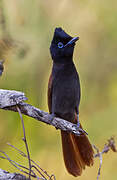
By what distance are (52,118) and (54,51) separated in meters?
0.58

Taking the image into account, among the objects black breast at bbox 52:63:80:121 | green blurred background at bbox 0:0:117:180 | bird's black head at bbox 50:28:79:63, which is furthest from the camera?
green blurred background at bbox 0:0:117:180

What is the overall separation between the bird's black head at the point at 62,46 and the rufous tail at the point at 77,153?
57 cm

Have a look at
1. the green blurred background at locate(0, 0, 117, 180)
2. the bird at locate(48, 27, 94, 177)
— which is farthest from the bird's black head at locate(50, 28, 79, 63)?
the green blurred background at locate(0, 0, 117, 180)

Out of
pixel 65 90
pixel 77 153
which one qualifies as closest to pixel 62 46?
pixel 65 90

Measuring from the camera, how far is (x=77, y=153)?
7.97 ft

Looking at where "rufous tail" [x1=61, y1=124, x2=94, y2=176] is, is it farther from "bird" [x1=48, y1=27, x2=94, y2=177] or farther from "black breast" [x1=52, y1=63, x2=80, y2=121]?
"black breast" [x1=52, y1=63, x2=80, y2=121]

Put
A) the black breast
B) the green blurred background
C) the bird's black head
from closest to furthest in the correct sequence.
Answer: the bird's black head
the black breast
the green blurred background

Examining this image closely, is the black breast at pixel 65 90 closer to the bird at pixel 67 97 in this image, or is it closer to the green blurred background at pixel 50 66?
the bird at pixel 67 97

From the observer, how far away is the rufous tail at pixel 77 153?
236cm

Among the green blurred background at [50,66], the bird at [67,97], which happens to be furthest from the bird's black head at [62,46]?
the green blurred background at [50,66]

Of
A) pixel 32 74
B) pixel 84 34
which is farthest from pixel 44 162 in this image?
pixel 84 34

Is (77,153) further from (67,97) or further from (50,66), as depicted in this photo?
(50,66)

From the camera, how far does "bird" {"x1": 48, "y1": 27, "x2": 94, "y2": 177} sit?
2350 mm

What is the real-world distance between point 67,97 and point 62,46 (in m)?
0.39
